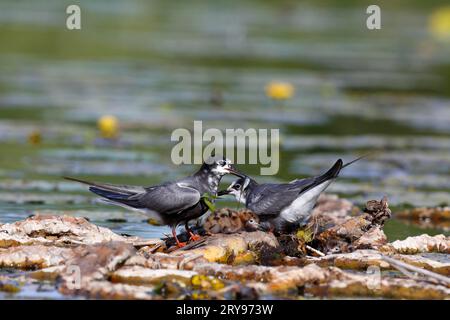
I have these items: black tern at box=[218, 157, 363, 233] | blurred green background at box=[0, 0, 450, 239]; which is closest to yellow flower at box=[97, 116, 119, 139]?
blurred green background at box=[0, 0, 450, 239]

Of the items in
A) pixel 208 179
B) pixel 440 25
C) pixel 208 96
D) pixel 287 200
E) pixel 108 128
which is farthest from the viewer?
Answer: pixel 440 25

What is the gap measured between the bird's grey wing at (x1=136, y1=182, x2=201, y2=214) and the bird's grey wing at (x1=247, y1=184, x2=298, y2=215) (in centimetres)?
72

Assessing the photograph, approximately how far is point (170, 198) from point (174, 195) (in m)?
0.05

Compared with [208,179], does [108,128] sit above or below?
below

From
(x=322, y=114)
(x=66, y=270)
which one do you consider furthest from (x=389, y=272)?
(x=322, y=114)

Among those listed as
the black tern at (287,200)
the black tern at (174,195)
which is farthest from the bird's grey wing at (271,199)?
the black tern at (174,195)

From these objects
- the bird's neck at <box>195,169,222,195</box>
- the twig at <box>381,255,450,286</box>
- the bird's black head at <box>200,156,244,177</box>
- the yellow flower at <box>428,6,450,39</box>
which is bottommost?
the twig at <box>381,255,450,286</box>

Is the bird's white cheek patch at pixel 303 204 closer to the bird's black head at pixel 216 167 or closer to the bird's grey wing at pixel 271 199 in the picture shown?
the bird's grey wing at pixel 271 199

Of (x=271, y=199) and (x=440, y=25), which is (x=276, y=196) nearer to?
(x=271, y=199)

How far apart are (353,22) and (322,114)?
69.9 ft

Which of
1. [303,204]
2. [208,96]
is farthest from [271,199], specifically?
[208,96]

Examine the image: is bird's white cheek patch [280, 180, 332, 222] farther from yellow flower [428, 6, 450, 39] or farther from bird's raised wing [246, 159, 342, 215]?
yellow flower [428, 6, 450, 39]

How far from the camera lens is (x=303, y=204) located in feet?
33.3

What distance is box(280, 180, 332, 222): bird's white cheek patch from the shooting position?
33.2 feet
